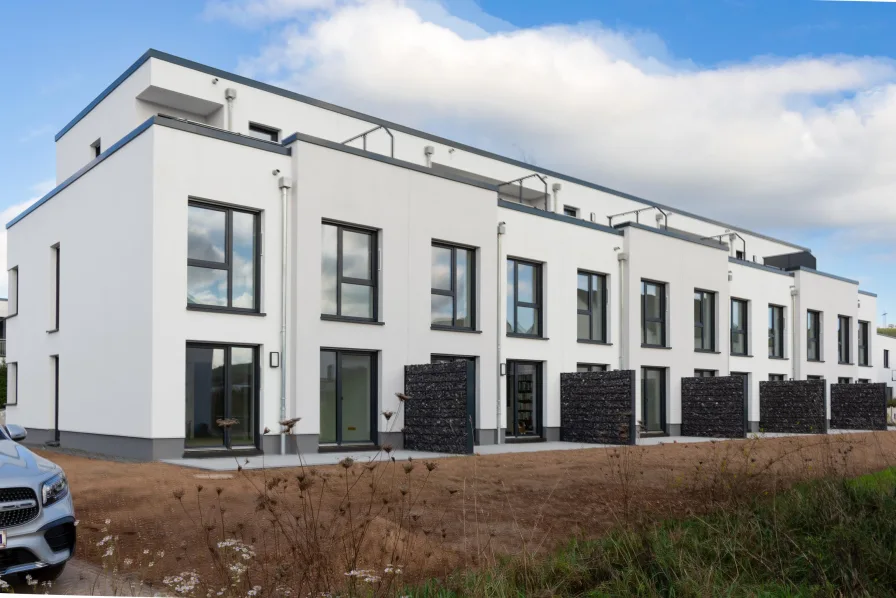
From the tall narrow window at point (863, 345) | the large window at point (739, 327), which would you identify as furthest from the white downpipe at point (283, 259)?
the tall narrow window at point (863, 345)

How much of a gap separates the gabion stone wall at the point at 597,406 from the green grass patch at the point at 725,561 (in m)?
10.7

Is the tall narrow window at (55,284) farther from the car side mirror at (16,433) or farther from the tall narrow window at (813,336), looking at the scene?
the tall narrow window at (813,336)

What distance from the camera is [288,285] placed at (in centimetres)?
1436

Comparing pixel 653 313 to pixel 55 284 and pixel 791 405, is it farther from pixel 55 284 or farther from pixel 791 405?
pixel 55 284

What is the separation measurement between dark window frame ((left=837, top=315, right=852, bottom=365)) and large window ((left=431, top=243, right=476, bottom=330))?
2143cm

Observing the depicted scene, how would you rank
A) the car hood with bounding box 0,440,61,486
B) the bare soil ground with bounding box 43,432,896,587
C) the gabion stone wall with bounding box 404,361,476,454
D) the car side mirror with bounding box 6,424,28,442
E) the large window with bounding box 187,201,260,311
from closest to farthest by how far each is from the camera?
the car hood with bounding box 0,440,61,486 → the bare soil ground with bounding box 43,432,896,587 → the car side mirror with bounding box 6,424,28,442 → the large window with bounding box 187,201,260,311 → the gabion stone wall with bounding box 404,361,476,454

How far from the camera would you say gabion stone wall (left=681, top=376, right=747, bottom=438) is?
68.5 feet

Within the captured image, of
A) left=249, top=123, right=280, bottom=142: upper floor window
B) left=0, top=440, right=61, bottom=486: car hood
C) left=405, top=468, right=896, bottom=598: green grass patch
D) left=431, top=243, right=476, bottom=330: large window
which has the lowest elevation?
left=405, top=468, right=896, bottom=598: green grass patch

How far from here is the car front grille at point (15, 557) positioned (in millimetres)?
4968

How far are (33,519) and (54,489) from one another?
0.31 meters

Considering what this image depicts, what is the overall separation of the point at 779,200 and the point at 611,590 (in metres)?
6.98

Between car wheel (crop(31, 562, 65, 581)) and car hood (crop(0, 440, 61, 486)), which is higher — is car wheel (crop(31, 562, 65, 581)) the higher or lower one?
the lower one

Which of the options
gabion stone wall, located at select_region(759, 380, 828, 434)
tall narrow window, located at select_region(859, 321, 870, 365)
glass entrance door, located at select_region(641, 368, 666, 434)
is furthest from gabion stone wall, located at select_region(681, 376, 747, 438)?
tall narrow window, located at select_region(859, 321, 870, 365)

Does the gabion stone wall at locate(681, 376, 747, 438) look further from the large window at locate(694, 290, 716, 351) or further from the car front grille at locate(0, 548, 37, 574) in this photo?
the car front grille at locate(0, 548, 37, 574)
